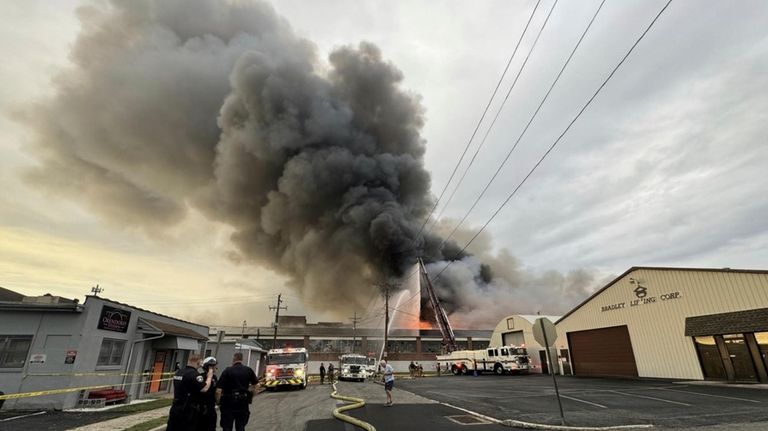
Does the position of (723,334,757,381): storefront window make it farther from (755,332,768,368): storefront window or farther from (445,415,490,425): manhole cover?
(445,415,490,425): manhole cover

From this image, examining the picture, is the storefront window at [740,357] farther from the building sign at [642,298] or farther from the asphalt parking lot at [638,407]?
the asphalt parking lot at [638,407]

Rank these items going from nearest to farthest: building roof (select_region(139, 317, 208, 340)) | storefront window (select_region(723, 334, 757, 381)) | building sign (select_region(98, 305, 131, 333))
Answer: building sign (select_region(98, 305, 131, 333)) → storefront window (select_region(723, 334, 757, 381)) → building roof (select_region(139, 317, 208, 340))

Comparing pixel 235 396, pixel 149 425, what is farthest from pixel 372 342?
pixel 235 396

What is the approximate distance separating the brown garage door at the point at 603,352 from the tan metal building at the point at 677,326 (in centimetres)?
6

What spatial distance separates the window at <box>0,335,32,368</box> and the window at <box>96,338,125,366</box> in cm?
217

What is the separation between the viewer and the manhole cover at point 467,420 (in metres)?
8.46

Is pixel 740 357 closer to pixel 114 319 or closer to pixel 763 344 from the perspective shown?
pixel 763 344

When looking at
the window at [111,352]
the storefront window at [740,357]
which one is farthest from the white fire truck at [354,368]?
the storefront window at [740,357]

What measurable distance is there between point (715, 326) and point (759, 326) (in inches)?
70.3

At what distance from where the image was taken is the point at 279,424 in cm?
898

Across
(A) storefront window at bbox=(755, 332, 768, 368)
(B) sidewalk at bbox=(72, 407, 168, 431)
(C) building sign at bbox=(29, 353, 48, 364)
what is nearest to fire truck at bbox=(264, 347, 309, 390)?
(B) sidewalk at bbox=(72, 407, 168, 431)

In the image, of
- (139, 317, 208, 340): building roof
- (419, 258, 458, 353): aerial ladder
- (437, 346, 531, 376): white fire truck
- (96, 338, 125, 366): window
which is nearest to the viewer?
(96, 338, 125, 366): window

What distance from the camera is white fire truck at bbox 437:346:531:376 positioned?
31422 millimetres

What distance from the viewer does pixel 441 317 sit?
136 ft
